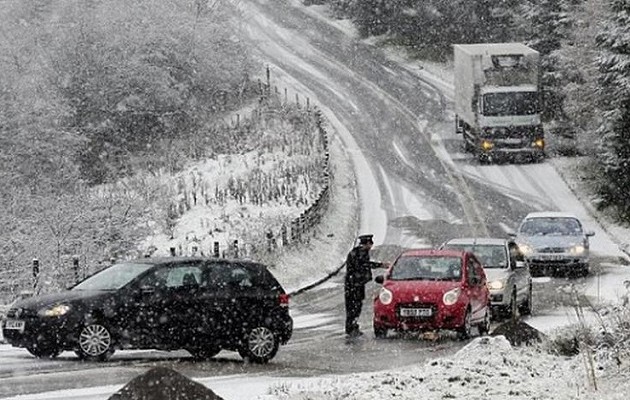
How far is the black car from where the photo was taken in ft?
62.3

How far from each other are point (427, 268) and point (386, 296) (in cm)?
136

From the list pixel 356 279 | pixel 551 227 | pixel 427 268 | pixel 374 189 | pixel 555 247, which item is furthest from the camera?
pixel 374 189

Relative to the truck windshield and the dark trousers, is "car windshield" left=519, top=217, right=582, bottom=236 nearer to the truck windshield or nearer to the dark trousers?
the dark trousers

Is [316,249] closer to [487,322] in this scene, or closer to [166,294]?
[487,322]

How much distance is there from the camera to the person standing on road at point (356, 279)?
23594 millimetres

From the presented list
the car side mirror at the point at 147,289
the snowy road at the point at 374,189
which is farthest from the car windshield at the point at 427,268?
the car side mirror at the point at 147,289

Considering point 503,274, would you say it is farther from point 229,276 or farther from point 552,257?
point 552,257

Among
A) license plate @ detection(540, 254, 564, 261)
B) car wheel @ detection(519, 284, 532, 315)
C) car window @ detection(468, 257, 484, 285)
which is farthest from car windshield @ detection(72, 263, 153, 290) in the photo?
license plate @ detection(540, 254, 564, 261)

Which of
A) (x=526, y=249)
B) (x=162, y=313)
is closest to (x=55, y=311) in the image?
(x=162, y=313)

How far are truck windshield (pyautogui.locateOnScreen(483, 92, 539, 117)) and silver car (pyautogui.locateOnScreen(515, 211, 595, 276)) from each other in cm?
1501

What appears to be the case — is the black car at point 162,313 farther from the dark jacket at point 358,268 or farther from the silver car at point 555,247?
the silver car at point 555,247

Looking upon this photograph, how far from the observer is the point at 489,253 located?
27812mm

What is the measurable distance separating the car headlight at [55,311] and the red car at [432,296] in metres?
5.95

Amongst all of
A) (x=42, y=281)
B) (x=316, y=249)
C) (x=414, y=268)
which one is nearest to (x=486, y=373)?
(x=414, y=268)
